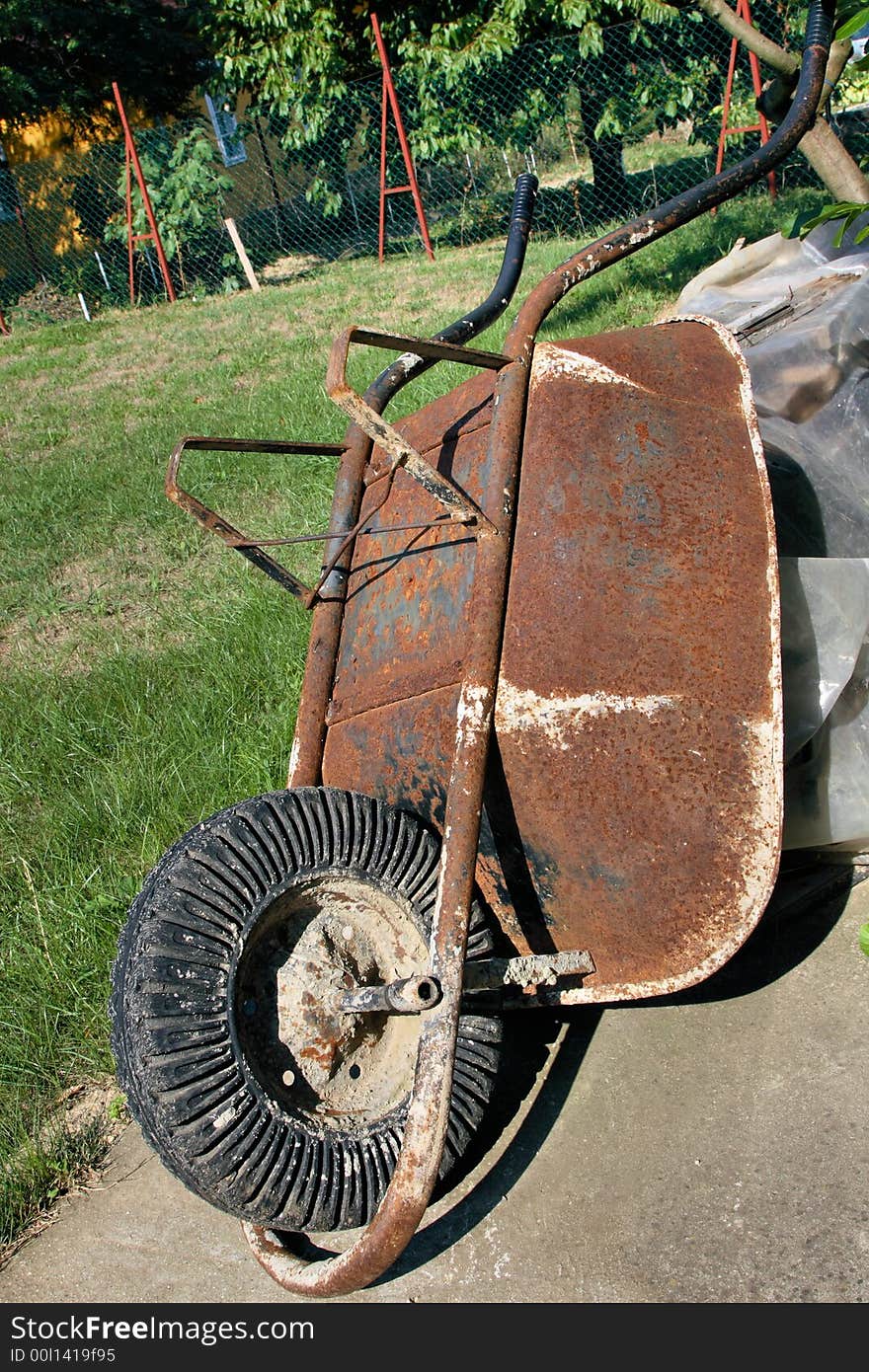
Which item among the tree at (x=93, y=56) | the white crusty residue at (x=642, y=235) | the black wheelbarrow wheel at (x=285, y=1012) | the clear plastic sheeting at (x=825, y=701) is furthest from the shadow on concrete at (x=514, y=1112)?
the tree at (x=93, y=56)

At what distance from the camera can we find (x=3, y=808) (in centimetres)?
357

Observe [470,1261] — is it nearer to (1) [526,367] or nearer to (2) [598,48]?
(1) [526,367]

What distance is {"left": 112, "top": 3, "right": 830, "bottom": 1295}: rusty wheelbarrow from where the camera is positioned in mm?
1917

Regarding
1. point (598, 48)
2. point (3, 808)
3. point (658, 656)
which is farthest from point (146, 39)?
point (658, 656)

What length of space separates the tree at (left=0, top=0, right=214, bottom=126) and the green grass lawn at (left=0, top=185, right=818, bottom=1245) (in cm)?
702

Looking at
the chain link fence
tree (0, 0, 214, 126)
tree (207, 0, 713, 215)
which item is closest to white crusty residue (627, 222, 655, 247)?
the chain link fence

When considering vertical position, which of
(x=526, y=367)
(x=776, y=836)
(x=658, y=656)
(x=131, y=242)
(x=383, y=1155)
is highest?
(x=131, y=242)

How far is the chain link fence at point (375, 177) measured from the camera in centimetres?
1119

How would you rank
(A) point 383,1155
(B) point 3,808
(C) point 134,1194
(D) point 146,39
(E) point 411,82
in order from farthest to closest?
(D) point 146,39 → (E) point 411,82 → (B) point 3,808 → (C) point 134,1194 → (A) point 383,1155

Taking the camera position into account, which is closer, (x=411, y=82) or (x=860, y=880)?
(x=860, y=880)

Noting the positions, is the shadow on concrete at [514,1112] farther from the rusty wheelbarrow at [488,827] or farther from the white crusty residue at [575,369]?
the white crusty residue at [575,369]

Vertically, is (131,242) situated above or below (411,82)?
below

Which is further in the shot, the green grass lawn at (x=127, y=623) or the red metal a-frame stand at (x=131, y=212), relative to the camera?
the red metal a-frame stand at (x=131, y=212)

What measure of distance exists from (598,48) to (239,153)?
8595 millimetres
